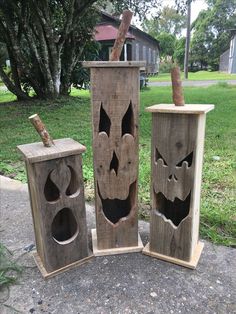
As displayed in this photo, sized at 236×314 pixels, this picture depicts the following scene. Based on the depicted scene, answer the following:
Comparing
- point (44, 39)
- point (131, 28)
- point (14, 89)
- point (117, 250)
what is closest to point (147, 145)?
point (117, 250)

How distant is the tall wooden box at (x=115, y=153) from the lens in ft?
5.23

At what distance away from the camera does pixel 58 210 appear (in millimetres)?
1685

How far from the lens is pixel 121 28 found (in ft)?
5.29

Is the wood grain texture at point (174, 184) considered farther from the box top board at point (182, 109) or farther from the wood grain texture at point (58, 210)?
the wood grain texture at point (58, 210)

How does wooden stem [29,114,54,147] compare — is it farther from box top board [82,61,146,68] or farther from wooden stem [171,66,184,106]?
wooden stem [171,66,184,106]

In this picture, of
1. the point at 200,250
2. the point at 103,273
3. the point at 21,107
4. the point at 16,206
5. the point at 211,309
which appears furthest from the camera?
the point at 21,107

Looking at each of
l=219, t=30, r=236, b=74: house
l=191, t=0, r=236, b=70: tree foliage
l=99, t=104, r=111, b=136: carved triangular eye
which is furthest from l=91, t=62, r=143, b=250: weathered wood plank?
l=191, t=0, r=236, b=70: tree foliage

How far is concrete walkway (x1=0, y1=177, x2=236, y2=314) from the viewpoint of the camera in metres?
1.49

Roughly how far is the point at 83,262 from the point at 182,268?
23.1 inches

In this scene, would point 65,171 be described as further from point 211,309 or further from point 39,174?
point 211,309

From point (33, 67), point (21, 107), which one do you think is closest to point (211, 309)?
point (21, 107)

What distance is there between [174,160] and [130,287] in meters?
0.72

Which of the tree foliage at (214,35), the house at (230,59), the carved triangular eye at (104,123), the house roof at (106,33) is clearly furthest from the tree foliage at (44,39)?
the tree foliage at (214,35)

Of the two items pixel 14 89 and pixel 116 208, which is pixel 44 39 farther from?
pixel 116 208
